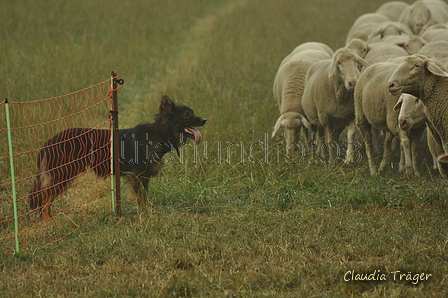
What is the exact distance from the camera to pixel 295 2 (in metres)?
28.2

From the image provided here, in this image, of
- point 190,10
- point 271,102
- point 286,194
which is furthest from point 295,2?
point 286,194

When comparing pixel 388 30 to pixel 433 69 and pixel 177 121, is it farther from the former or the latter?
pixel 177 121

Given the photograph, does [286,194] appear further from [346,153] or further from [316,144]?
[316,144]

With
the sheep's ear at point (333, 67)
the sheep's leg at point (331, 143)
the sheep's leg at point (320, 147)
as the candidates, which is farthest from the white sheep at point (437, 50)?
the sheep's leg at point (320, 147)

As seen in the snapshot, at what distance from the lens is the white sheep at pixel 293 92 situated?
8133 millimetres

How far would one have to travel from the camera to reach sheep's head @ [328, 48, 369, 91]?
7629 millimetres

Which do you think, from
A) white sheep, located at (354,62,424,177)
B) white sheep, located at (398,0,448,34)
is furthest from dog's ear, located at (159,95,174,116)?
white sheep, located at (398,0,448,34)

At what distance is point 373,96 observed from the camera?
7.17 m

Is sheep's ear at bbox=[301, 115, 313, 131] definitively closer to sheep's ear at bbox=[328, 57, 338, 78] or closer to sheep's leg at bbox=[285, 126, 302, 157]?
sheep's leg at bbox=[285, 126, 302, 157]

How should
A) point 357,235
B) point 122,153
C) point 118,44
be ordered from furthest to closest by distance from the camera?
1. point 118,44
2. point 122,153
3. point 357,235

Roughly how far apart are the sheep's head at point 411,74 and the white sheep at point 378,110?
1198 millimetres

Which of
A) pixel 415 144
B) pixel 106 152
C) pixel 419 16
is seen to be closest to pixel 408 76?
pixel 415 144

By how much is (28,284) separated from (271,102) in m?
7.33

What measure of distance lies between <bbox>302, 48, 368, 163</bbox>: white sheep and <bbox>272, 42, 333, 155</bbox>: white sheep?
230mm
